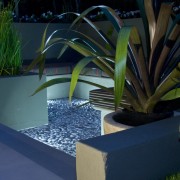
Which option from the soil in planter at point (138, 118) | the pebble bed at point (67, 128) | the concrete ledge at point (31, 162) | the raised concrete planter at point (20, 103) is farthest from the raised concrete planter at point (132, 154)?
the raised concrete planter at point (20, 103)

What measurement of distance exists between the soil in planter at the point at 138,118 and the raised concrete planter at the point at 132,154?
0.49 ft

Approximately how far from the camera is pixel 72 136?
2338 mm

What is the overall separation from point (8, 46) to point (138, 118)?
175cm

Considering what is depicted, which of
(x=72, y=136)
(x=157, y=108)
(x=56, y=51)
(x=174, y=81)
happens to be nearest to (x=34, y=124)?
(x=72, y=136)

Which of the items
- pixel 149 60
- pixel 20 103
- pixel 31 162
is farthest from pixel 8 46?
pixel 149 60

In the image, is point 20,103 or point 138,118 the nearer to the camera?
point 138,118

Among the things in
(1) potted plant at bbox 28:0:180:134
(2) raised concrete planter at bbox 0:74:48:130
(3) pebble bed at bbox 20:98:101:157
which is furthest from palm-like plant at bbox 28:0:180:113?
(2) raised concrete planter at bbox 0:74:48:130

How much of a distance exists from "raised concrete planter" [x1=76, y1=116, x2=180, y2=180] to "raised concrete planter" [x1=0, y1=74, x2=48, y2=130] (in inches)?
68.7

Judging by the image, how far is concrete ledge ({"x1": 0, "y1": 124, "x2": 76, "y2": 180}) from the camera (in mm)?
1081

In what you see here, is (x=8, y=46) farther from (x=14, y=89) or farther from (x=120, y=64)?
(x=120, y=64)

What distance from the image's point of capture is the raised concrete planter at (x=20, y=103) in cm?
248

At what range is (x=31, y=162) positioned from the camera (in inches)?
47.2

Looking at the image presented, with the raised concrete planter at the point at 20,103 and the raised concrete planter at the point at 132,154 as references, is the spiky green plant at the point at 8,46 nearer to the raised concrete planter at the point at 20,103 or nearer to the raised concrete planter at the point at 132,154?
the raised concrete planter at the point at 20,103

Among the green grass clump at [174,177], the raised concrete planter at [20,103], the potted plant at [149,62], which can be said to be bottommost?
the raised concrete planter at [20,103]
